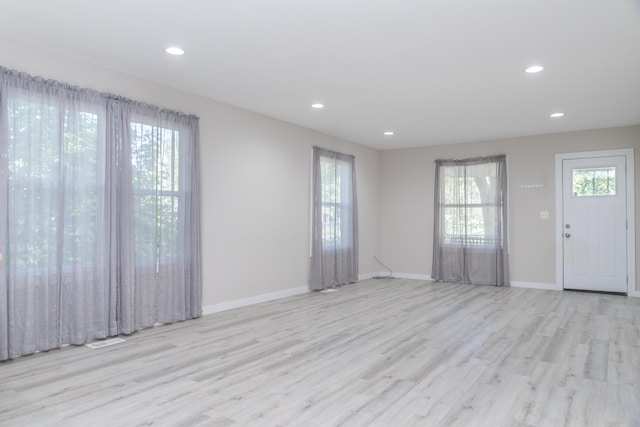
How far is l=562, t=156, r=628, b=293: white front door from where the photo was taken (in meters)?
6.41

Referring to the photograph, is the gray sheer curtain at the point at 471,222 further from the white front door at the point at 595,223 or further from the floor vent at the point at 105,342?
the floor vent at the point at 105,342

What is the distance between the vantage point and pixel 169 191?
4.47 metres

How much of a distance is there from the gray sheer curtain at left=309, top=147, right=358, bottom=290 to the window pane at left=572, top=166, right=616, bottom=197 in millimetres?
3567

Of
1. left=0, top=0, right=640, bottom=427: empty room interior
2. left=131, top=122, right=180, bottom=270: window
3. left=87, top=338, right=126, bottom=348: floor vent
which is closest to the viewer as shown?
left=0, top=0, right=640, bottom=427: empty room interior

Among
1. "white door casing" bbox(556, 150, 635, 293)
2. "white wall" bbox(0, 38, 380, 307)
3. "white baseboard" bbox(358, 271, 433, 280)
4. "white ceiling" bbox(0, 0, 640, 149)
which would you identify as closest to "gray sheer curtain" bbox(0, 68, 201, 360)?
"white wall" bbox(0, 38, 380, 307)

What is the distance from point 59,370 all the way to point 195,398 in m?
1.23

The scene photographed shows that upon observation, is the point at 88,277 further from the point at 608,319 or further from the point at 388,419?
the point at 608,319

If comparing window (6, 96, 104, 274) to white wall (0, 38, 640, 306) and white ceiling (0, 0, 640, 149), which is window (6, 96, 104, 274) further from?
white ceiling (0, 0, 640, 149)

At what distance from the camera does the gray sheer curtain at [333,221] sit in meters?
6.63

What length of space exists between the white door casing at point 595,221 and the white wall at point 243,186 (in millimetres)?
4019

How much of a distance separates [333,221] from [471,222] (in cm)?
249

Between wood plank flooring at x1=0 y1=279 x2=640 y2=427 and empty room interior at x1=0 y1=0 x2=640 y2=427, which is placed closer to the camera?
wood plank flooring at x1=0 y1=279 x2=640 y2=427

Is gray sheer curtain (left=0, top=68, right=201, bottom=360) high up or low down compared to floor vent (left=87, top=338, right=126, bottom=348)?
up

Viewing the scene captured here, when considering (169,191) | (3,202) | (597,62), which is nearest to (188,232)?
(169,191)
